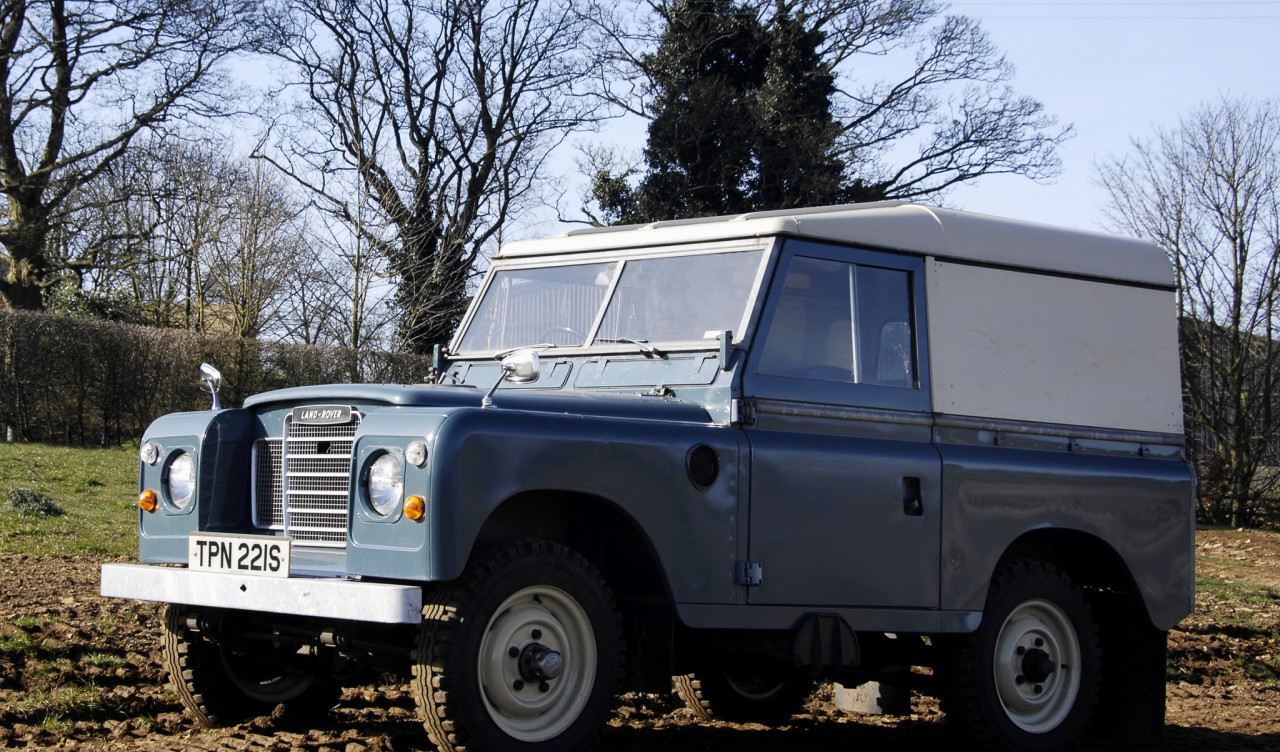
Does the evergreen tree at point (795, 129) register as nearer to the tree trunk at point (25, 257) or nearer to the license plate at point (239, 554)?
the tree trunk at point (25, 257)

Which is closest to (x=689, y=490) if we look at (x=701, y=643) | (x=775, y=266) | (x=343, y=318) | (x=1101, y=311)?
(x=701, y=643)

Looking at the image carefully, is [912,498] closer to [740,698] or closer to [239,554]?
[740,698]

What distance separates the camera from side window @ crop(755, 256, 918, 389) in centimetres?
631

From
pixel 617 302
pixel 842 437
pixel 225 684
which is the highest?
pixel 617 302

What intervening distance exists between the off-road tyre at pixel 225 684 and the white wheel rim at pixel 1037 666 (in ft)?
11.1

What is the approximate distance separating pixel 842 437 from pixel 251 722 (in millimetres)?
3151

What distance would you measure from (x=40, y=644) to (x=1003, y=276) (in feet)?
18.6

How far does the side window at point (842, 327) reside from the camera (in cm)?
631

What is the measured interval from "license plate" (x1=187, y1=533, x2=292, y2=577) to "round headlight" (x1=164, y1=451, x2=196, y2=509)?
323 millimetres

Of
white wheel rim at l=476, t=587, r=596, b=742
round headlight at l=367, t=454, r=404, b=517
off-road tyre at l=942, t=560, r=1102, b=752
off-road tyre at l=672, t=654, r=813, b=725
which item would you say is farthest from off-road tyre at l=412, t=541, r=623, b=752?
off-road tyre at l=672, t=654, r=813, b=725

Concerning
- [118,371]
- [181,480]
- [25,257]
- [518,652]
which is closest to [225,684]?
[181,480]

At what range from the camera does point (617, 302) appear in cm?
672

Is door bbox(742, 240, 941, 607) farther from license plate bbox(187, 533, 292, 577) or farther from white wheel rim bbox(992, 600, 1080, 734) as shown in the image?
license plate bbox(187, 533, 292, 577)

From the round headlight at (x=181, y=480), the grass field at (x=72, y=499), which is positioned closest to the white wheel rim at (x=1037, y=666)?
the round headlight at (x=181, y=480)
